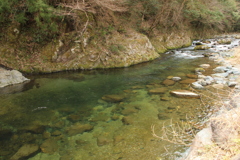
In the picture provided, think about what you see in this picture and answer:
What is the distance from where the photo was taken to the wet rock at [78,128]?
408 cm

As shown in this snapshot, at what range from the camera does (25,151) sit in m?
3.49

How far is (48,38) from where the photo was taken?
11.0m

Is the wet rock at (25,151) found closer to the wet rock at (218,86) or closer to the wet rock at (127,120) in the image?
the wet rock at (127,120)

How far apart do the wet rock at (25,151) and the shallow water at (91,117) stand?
0.09 metres

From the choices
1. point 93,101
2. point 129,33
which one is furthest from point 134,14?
point 93,101

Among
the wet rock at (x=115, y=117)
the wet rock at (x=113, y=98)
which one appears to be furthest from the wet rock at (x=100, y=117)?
the wet rock at (x=113, y=98)

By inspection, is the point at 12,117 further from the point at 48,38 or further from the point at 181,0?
the point at 181,0

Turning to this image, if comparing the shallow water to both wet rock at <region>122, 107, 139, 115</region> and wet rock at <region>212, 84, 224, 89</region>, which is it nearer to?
wet rock at <region>122, 107, 139, 115</region>

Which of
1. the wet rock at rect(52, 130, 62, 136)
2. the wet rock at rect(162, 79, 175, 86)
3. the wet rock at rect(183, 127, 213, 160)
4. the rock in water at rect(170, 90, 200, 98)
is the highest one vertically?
the wet rock at rect(183, 127, 213, 160)

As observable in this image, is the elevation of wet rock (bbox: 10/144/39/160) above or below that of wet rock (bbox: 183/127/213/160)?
below

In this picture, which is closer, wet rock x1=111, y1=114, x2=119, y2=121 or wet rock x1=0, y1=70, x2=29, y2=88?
wet rock x1=111, y1=114, x2=119, y2=121

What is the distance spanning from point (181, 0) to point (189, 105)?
16.0 meters

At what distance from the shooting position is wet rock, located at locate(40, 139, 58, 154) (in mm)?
3484

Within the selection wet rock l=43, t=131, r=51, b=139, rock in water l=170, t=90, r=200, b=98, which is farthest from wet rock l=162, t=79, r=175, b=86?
wet rock l=43, t=131, r=51, b=139
